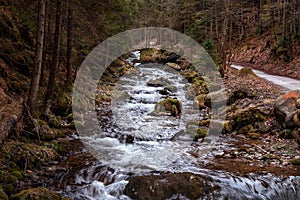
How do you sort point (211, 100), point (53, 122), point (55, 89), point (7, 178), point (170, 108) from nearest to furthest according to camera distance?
point (7, 178)
point (53, 122)
point (55, 89)
point (170, 108)
point (211, 100)

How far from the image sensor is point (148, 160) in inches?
325

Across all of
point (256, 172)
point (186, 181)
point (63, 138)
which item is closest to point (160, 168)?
point (186, 181)

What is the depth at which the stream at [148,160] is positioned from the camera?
21.3ft

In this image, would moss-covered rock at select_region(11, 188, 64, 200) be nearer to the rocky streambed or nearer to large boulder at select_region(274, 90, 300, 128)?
the rocky streambed

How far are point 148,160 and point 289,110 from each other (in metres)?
5.56

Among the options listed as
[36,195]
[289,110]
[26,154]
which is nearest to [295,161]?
[289,110]

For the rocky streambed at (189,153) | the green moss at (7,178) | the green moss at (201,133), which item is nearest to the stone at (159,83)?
the rocky streambed at (189,153)

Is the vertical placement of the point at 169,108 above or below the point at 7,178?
above

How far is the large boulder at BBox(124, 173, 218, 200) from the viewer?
6.06 meters

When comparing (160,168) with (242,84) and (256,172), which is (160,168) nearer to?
(256,172)

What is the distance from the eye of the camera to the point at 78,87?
15.2 meters

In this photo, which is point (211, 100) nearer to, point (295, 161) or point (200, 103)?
point (200, 103)

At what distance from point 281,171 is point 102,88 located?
13.3 meters

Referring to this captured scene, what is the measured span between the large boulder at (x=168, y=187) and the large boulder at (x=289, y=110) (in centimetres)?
489
